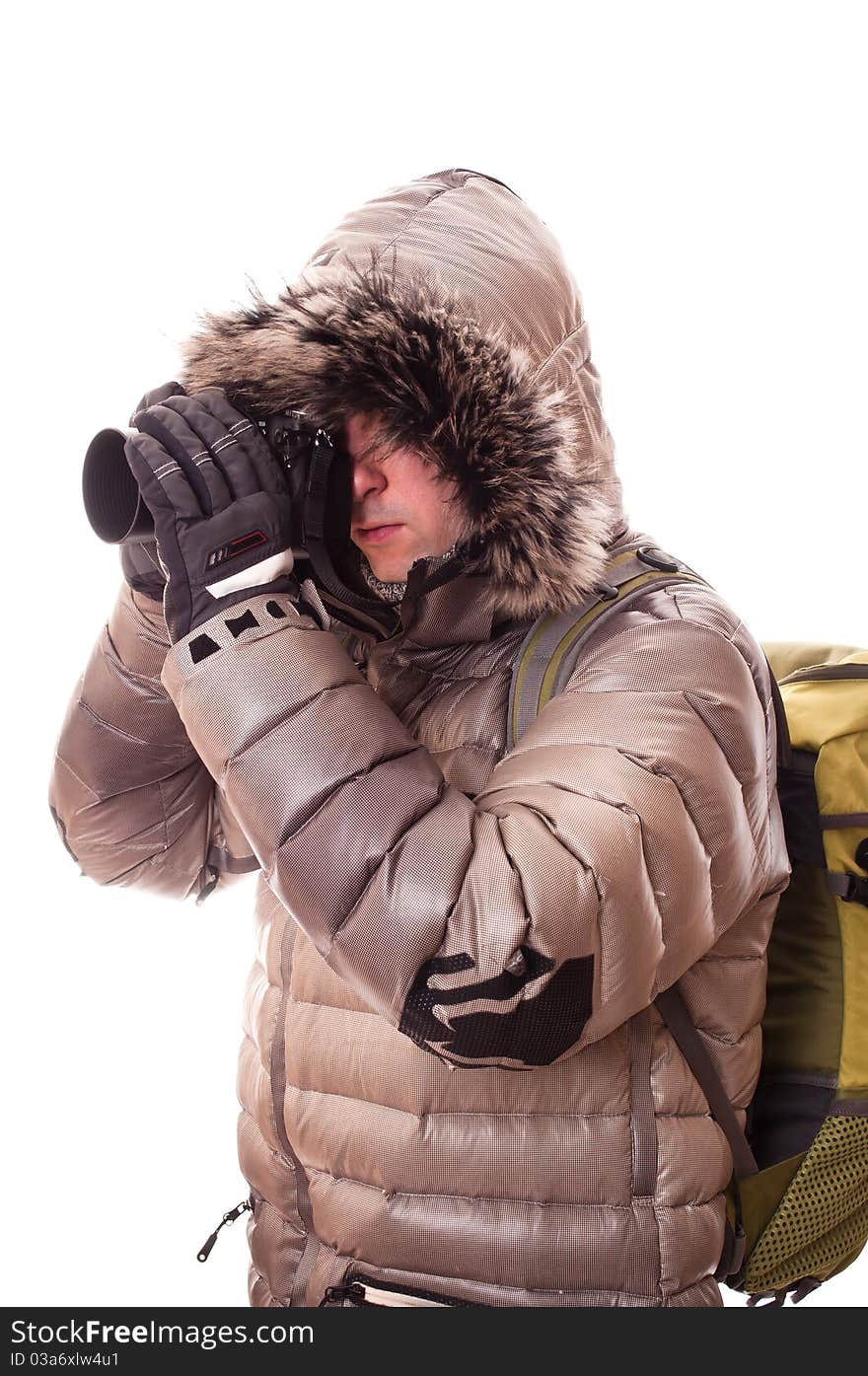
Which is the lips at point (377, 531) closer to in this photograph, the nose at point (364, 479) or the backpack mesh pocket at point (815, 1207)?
the nose at point (364, 479)

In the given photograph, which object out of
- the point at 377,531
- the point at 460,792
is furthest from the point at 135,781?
the point at 460,792

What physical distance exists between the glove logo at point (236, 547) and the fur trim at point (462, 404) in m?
0.16

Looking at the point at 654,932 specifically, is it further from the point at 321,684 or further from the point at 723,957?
the point at 321,684

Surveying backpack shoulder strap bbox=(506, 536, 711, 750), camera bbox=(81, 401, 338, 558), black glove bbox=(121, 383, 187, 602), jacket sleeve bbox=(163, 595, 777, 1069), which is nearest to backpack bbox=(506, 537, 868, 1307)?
backpack shoulder strap bbox=(506, 536, 711, 750)

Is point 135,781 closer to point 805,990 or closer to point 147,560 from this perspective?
point 147,560

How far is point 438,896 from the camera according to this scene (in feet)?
3.19

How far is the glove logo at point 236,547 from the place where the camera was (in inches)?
42.9

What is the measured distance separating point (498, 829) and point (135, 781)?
2.13 feet

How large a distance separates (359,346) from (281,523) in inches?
7.2

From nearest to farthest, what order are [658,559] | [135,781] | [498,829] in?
[498,829], [658,559], [135,781]

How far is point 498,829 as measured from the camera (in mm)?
1003

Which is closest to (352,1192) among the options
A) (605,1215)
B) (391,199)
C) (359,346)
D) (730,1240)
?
(605,1215)

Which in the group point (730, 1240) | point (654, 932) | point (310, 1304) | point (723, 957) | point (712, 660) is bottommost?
point (730, 1240)

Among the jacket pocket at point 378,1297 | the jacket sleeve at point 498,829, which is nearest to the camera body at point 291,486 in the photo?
the jacket sleeve at point 498,829
